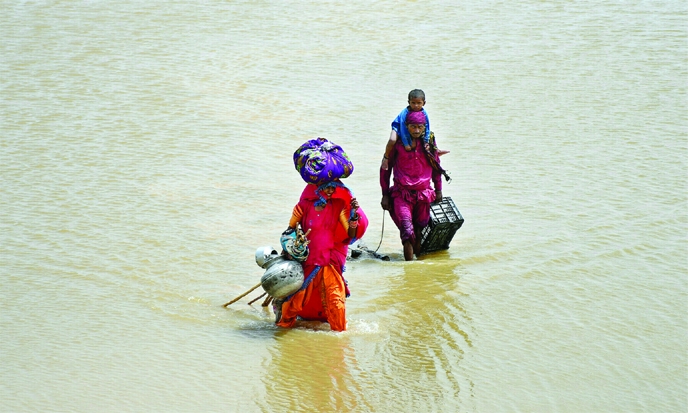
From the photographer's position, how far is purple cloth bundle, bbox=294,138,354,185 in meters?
7.28

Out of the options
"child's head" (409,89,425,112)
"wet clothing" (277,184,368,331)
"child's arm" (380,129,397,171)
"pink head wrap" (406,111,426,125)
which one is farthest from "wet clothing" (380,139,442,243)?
"wet clothing" (277,184,368,331)

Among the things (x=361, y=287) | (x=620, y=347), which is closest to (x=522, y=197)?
(x=361, y=287)

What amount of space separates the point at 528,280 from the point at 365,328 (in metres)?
2.01

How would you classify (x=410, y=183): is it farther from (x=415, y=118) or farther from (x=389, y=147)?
(x=415, y=118)

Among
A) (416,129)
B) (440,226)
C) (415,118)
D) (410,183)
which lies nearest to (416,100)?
(415,118)

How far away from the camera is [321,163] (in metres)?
7.29

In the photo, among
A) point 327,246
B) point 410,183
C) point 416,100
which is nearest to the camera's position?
point 327,246

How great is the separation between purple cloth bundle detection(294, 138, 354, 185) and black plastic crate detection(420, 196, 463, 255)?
2569mm

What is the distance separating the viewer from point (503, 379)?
702 cm

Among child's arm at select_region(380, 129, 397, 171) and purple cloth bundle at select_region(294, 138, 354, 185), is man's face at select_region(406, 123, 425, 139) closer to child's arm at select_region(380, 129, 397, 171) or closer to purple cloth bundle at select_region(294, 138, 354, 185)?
child's arm at select_region(380, 129, 397, 171)

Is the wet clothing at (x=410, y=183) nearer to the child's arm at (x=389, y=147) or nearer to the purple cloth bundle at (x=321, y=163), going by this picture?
the child's arm at (x=389, y=147)

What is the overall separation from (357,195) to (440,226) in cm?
212

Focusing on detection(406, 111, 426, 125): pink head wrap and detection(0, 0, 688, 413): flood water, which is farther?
detection(406, 111, 426, 125): pink head wrap

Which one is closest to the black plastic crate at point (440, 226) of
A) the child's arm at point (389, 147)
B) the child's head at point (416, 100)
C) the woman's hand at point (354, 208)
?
the child's arm at point (389, 147)
